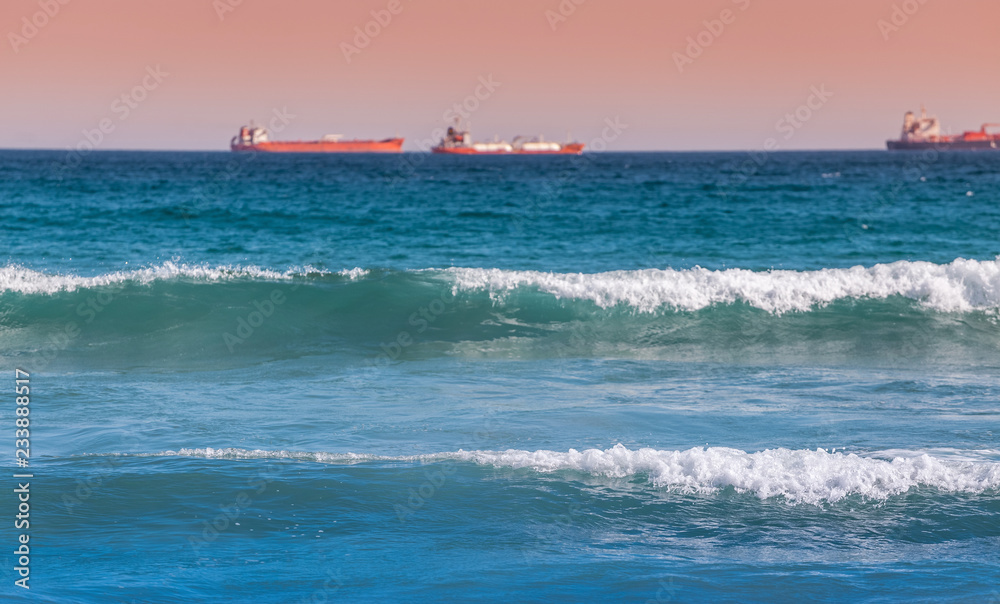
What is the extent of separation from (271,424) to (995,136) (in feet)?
601

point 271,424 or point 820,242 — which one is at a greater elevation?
point 820,242

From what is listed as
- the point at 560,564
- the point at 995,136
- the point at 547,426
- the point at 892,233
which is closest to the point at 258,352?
the point at 547,426

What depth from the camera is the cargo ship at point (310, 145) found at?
152750 mm

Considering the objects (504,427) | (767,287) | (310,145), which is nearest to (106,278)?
(504,427)

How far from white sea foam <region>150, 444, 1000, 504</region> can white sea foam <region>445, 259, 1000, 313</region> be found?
7.72 meters

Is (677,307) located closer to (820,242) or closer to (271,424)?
(271,424)

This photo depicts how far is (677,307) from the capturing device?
1426 centimetres

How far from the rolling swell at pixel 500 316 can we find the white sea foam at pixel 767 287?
3 cm

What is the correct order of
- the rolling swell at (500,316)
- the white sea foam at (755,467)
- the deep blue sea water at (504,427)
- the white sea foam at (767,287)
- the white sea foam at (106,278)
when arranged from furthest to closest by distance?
the white sea foam at (106,278) → the white sea foam at (767,287) → the rolling swell at (500,316) → the white sea foam at (755,467) → the deep blue sea water at (504,427)

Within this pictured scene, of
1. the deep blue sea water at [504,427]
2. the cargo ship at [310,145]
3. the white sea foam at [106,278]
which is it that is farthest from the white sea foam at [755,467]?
the cargo ship at [310,145]

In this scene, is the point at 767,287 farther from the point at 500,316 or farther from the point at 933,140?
the point at 933,140

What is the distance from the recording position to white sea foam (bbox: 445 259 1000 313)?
47.1 feet

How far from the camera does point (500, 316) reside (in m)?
14.0

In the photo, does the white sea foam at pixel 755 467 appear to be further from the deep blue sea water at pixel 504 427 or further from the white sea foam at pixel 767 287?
the white sea foam at pixel 767 287
